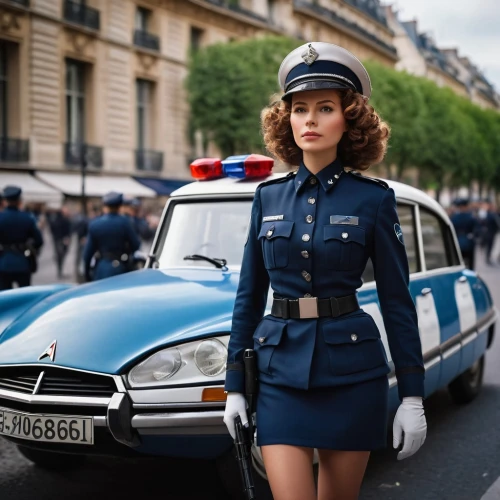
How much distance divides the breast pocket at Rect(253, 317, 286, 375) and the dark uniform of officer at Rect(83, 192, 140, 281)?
22.1 ft

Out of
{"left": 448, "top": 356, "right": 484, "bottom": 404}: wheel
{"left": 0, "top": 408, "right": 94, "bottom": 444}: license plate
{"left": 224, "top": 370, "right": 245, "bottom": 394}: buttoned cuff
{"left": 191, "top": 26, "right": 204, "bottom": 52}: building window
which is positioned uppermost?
{"left": 191, "top": 26, "right": 204, "bottom": 52}: building window

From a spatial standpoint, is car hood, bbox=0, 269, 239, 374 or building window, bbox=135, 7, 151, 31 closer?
car hood, bbox=0, 269, 239, 374

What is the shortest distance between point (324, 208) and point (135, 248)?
22.9 feet

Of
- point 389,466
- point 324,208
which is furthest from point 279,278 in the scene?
point 389,466

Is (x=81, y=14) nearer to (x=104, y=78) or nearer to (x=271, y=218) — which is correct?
(x=104, y=78)

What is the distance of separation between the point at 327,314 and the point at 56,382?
1750 millimetres

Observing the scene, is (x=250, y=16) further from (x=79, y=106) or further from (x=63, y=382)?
(x=63, y=382)

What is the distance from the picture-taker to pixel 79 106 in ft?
123

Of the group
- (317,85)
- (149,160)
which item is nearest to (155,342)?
(317,85)

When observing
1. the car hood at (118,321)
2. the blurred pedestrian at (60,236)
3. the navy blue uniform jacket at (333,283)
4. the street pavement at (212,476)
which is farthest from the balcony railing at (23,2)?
the navy blue uniform jacket at (333,283)

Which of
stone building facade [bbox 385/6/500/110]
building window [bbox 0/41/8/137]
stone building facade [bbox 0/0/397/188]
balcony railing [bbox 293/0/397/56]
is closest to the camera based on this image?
building window [bbox 0/41/8/137]

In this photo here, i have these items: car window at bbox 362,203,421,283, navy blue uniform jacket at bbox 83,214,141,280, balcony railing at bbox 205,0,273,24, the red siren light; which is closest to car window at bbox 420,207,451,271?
car window at bbox 362,203,421,283

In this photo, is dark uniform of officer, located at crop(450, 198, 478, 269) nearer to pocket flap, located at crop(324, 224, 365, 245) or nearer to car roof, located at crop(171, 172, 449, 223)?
car roof, located at crop(171, 172, 449, 223)

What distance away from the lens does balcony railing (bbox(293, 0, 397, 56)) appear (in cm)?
5734
